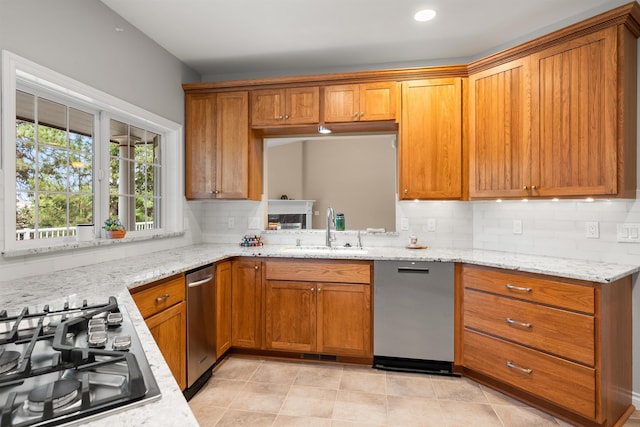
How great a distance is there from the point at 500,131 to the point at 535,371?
1697 millimetres

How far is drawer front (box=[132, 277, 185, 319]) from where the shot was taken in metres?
1.92

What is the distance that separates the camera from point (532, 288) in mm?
2297

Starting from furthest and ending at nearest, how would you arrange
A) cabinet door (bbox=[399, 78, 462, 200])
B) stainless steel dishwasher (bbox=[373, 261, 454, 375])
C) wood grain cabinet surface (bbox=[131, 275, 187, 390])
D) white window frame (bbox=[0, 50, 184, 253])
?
cabinet door (bbox=[399, 78, 462, 200]), stainless steel dishwasher (bbox=[373, 261, 454, 375]), wood grain cabinet surface (bbox=[131, 275, 187, 390]), white window frame (bbox=[0, 50, 184, 253])

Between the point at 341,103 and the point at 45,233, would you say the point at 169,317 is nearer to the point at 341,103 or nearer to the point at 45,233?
the point at 45,233

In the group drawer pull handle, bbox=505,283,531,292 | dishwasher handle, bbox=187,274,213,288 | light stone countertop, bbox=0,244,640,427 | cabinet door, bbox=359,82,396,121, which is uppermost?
cabinet door, bbox=359,82,396,121

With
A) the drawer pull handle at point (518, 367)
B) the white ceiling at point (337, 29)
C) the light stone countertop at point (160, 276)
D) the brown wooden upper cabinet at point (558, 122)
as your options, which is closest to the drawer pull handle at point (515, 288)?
the light stone countertop at point (160, 276)

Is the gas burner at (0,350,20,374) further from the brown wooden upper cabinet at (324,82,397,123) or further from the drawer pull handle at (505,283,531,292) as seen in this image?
the brown wooden upper cabinet at (324,82,397,123)

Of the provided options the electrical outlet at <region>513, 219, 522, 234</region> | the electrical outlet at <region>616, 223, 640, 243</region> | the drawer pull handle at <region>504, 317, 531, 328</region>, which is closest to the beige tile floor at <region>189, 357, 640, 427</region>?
the drawer pull handle at <region>504, 317, 531, 328</region>

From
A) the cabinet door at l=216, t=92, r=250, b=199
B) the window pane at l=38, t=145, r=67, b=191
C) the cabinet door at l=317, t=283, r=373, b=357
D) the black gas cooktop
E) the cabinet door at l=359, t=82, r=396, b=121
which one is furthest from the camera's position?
the cabinet door at l=216, t=92, r=250, b=199

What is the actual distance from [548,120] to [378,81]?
1365 mm

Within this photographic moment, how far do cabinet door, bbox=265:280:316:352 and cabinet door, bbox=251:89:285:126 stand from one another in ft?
4.85

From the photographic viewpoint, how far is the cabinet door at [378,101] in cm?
313

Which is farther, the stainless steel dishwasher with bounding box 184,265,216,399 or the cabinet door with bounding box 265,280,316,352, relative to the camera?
the cabinet door with bounding box 265,280,316,352

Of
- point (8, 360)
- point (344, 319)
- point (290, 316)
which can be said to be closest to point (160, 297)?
point (290, 316)
